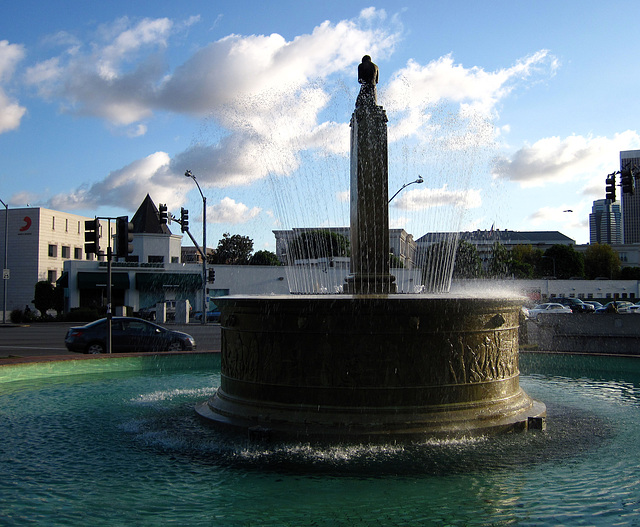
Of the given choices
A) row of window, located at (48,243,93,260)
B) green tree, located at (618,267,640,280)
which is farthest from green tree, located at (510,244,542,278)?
row of window, located at (48,243,93,260)

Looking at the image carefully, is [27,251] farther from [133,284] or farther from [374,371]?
[374,371]

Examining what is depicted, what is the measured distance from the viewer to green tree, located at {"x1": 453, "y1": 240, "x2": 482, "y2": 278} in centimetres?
6012

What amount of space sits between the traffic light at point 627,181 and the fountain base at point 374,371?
19.5 m

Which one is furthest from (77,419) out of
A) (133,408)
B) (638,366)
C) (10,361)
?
(638,366)

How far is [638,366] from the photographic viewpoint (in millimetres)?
12133

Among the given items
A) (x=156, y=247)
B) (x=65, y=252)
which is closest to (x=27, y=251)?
(x=65, y=252)

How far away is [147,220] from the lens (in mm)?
67125

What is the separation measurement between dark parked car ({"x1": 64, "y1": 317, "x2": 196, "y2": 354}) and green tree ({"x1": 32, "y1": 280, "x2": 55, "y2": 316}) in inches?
1410

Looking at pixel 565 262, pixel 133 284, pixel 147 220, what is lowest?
pixel 133 284

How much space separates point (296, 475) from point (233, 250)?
293 ft

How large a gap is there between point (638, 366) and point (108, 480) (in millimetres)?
11029

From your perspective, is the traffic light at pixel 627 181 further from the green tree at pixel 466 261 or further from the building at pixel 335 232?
the green tree at pixel 466 261

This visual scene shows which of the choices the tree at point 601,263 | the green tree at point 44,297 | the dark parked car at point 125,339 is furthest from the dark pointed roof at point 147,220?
the tree at point 601,263

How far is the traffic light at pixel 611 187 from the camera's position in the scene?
80.1 feet
